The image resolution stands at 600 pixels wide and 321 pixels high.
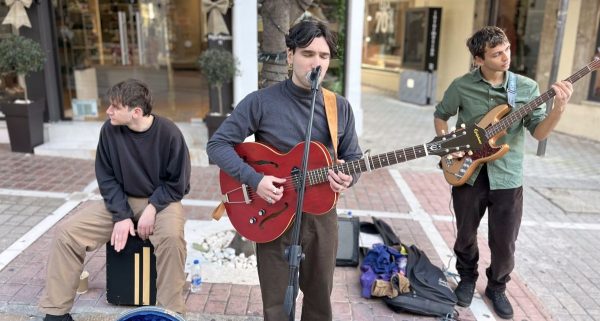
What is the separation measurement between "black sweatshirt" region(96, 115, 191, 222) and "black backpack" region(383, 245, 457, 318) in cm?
168

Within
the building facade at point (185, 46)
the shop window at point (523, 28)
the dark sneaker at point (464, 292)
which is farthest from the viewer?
the shop window at point (523, 28)

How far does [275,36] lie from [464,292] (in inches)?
91.7

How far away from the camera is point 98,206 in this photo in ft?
10.6

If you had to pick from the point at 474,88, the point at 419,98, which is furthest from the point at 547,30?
the point at 474,88

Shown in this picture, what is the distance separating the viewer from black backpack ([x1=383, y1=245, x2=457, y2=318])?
332cm

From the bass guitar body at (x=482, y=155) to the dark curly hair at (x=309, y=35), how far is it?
114cm

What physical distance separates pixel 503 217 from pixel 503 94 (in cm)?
80

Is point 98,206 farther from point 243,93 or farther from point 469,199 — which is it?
point 243,93

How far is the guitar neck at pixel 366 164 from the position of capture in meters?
2.42

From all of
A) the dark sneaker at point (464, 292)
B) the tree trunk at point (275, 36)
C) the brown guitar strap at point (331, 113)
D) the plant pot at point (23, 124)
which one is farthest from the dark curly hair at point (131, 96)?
the plant pot at point (23, 124)

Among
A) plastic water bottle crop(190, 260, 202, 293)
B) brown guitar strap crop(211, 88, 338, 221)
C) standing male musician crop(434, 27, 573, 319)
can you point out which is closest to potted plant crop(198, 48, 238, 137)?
plastic water bottle crop(190, 260, 202, 293)

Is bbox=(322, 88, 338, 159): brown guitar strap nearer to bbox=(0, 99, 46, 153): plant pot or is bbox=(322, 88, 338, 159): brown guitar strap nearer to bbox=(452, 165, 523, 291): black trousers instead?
bbox=(452, 165, 523, 291): black trousers

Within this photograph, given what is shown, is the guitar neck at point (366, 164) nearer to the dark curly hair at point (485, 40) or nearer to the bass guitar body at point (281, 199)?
the bass guitar body at point (281, 199)

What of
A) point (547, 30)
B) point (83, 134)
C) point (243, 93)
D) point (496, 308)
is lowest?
point (496, 308)
